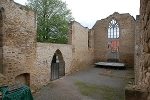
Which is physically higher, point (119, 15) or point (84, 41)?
point (119, 15)

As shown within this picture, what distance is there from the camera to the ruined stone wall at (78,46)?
12.1 meters

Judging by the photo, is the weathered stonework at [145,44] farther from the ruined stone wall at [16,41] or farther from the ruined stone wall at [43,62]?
the ruined stone wall at [43,62]

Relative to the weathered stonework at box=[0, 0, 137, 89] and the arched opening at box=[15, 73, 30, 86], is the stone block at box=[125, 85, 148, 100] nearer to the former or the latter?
the weathered stonework at box=[0, 0, 137, 89]

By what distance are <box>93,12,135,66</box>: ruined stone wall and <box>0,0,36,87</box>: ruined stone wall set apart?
1138 centimetres

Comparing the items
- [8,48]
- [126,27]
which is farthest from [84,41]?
[8,48]

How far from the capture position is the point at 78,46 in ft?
43.1

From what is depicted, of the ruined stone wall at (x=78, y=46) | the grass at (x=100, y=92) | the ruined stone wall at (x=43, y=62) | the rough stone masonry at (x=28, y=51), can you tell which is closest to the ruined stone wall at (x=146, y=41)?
the rough stone masonry at (x=28, y=51)

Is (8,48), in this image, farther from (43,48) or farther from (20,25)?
(43,48)

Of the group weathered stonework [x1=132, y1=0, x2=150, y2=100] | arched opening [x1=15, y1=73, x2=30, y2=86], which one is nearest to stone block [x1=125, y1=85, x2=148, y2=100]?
weathered stonework [x1=132, y1=0, x2=150, y2=100]

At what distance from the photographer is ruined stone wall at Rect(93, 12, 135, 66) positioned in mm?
15812

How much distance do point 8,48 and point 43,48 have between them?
2502mm

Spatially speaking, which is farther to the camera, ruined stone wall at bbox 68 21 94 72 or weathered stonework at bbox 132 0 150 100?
ruined stone wall at bbox 68 21 94 72

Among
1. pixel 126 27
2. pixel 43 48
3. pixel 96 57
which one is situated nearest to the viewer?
pixel 43 48

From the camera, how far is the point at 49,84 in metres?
8.77
